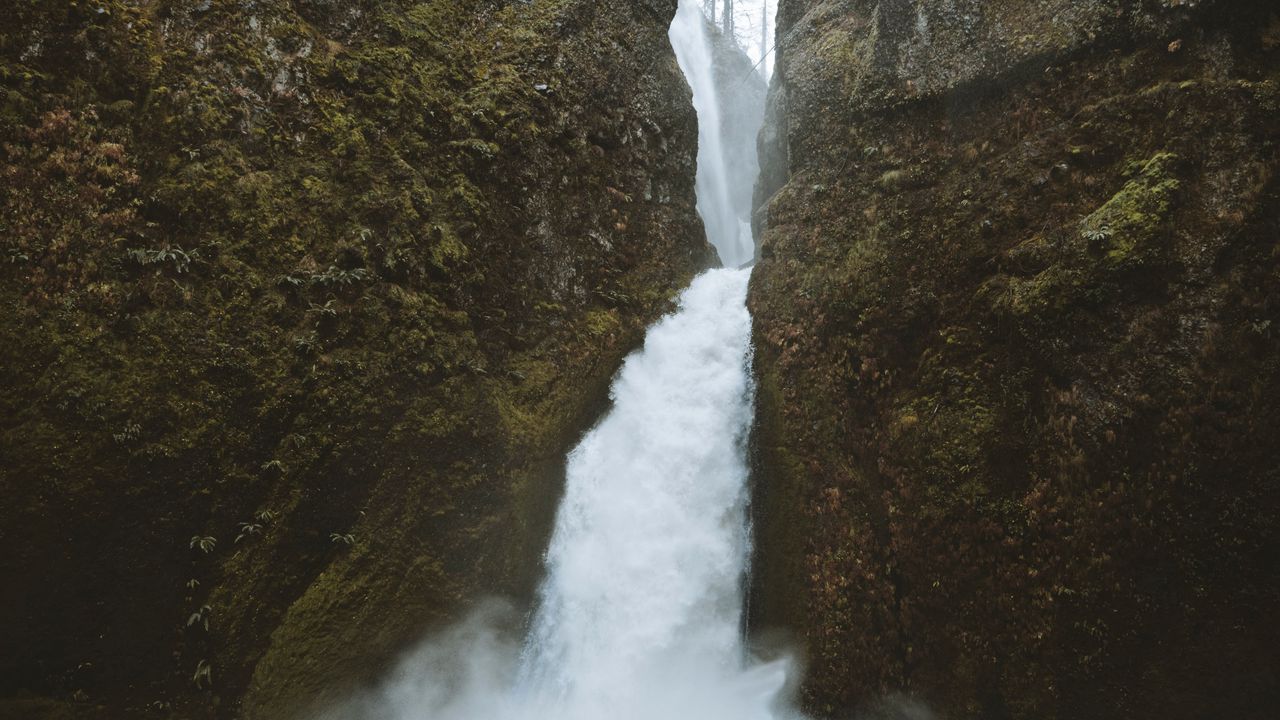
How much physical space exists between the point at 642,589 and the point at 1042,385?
17.6 feet

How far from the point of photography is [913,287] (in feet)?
22.9

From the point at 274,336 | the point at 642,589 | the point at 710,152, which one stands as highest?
the point at 710,152

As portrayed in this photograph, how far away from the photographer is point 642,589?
7.09 meters

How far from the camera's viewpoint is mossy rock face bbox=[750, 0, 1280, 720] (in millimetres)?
4910

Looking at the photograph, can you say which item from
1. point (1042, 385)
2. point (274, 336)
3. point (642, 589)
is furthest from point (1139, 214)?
point (274, 336)

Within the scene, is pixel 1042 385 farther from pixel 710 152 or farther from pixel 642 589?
pixel 710 152

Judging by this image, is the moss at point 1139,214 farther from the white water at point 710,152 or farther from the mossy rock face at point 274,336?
the white water at point 710,152

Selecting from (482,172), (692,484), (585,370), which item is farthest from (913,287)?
(482,172)

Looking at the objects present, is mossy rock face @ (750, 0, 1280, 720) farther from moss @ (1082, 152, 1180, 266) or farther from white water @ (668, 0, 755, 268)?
white water @ (668, 0, 755, 268)

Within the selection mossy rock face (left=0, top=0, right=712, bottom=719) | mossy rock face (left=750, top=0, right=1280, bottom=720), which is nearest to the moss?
mossy rock face (left=750, top=0, right=1280, bottom=720)

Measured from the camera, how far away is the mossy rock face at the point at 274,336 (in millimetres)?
4715

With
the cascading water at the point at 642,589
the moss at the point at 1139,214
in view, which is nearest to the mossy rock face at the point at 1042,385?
the moss at the point at 1139,214

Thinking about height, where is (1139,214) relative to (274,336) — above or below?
below

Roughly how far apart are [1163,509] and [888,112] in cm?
626
